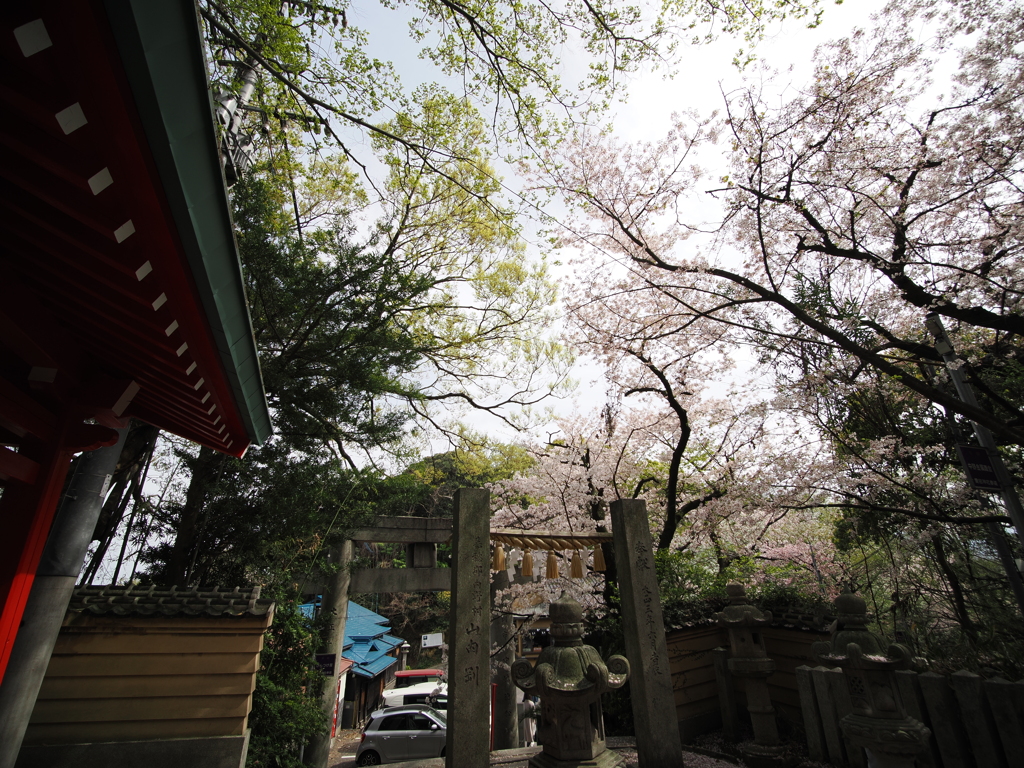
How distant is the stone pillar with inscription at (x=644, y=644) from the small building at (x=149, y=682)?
398cm

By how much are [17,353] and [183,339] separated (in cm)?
83

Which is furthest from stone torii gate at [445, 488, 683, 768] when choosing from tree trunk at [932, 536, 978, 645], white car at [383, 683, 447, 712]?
white car at [383, 683, 447, 712]

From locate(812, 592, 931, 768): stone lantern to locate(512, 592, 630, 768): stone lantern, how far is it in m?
1.91

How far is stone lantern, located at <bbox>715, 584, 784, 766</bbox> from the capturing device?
493cm

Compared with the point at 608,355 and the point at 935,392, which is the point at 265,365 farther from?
the point at 935,392

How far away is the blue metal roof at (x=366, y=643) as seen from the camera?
55.1 ft

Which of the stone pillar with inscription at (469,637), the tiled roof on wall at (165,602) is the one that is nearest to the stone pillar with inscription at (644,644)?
the stone pillar with inscription at (469,637)

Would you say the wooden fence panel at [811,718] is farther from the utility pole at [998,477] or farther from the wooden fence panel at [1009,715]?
the utility pole at [998,477]

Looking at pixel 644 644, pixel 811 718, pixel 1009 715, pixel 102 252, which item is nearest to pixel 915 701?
pixel 1009 715

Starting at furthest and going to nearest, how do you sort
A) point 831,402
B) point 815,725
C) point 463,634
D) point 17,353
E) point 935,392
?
1. point 831,402
2. point 935,392
3. point 815,725
4. point 463,634
5. point 17,353

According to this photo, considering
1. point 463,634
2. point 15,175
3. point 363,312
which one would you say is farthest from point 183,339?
point 363,312

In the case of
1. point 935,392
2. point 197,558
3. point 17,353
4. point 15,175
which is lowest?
point 197,558

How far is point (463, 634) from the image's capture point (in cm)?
365

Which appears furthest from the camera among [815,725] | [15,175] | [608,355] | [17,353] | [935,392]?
[608,355]
